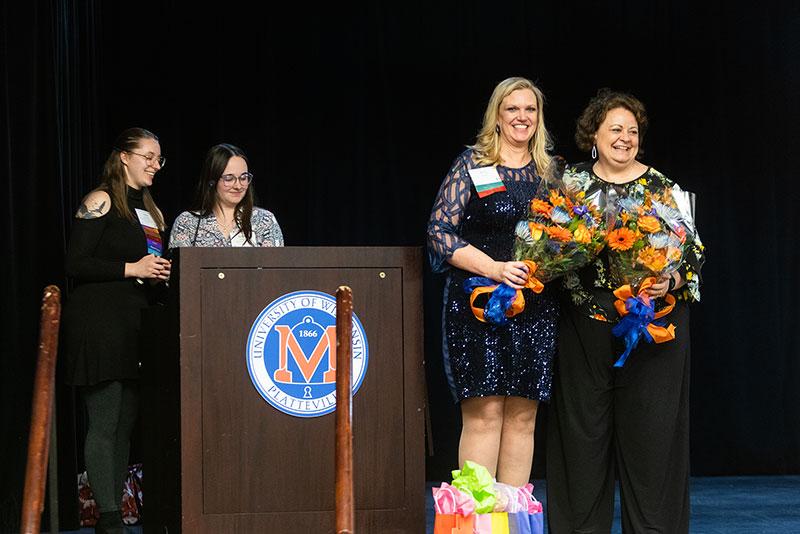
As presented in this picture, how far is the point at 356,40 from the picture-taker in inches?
229

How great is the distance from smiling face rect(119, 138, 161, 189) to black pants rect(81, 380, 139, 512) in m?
0.67

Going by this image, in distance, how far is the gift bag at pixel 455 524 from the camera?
2.78 m

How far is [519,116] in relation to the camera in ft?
10.6

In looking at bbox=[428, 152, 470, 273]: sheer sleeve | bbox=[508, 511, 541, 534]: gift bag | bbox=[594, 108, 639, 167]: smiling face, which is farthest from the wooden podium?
bbox=[594, 108, 639, 167]: smiling face

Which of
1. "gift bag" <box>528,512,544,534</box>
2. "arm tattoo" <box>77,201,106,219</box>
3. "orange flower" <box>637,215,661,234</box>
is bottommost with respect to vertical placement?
"gift bag" <box>528,512,544,534</box>

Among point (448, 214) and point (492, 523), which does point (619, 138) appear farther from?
point (492, 523)

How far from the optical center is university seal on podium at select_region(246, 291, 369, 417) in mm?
2418

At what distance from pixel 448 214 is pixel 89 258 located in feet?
4.06

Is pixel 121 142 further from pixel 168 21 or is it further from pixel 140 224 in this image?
pixel 168 21

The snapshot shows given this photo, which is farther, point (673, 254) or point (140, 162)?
point (140, 162)

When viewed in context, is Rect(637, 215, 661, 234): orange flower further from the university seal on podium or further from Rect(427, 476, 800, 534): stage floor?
Rect(427, 476, 800, 534): stage floor

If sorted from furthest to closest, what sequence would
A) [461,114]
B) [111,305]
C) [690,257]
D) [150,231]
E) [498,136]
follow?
[461,114] < [150,231] < [111,305] < [498,136] < [690,257]

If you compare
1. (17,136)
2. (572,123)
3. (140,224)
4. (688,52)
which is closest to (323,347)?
(140,224)

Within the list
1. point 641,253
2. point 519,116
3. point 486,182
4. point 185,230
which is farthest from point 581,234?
point 185,230
